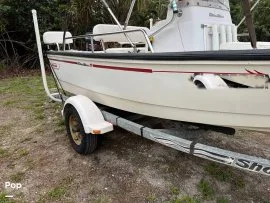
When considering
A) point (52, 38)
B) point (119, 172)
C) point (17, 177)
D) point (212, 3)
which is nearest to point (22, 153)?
point (17, 177)

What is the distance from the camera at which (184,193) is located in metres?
3.00

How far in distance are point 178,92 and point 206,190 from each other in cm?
109

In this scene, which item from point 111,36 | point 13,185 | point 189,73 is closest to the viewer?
point 189,73

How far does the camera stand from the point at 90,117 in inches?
135

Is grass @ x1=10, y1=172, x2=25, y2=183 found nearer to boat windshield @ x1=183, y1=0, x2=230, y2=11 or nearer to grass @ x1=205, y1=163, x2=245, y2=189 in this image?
grass @ x1=205, y1=163, x2=245, y2=189

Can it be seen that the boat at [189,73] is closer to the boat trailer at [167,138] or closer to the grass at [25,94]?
the boat trailer at [167,138]

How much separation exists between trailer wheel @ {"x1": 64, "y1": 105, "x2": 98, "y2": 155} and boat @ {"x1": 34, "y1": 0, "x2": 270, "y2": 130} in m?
0.37

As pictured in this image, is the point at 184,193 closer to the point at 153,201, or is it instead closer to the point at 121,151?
the point at 153,201

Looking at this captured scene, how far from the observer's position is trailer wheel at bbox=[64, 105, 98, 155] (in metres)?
3.52

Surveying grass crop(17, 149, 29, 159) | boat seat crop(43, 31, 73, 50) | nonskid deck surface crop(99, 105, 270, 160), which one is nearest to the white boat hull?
nonskid deck surface crop(99, 105, 270, 160)

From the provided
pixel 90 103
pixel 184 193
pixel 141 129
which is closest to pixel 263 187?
pixel 184 193

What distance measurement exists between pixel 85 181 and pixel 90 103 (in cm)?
91

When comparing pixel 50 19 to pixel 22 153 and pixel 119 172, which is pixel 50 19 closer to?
pixel 22 153

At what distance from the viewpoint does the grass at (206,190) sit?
2957 millimetres
